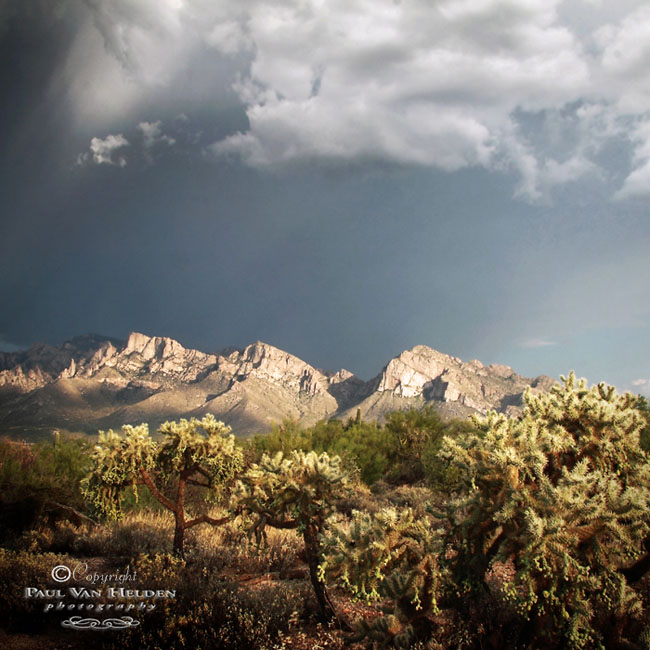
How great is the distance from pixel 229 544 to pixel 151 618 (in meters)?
4.76

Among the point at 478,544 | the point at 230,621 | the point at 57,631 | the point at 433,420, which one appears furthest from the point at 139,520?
the point at 433,420

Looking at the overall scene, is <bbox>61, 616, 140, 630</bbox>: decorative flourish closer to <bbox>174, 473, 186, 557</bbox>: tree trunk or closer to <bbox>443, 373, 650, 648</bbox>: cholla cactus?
<bbox>174, 473, 186, 557</bbox>: tree trunk

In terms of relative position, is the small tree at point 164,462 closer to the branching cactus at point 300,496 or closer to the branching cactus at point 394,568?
the branching cactus at point 300,496

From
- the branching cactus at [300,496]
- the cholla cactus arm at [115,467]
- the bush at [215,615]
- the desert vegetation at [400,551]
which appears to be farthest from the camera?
the cholla cactus arm at [115,467]

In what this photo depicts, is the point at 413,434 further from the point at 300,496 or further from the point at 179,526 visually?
the point at 300,496

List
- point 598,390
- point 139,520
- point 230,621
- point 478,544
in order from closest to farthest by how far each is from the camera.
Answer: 1. point 478,544
2. point 230,621
3. point 598,390
4. point 139,520

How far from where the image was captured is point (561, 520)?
3.87m

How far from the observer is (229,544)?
1044cm

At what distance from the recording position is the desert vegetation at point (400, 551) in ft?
13.5

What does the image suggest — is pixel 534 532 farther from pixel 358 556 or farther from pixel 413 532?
pixel 358 556

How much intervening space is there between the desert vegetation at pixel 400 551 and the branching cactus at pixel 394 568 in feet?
0.06

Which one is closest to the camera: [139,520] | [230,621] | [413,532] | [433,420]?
[413,532]

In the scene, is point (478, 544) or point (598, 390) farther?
point (598, 390)

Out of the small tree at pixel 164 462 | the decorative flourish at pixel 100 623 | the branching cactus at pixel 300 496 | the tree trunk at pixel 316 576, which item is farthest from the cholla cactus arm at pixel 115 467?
the tree trunk at pixel 316 576
